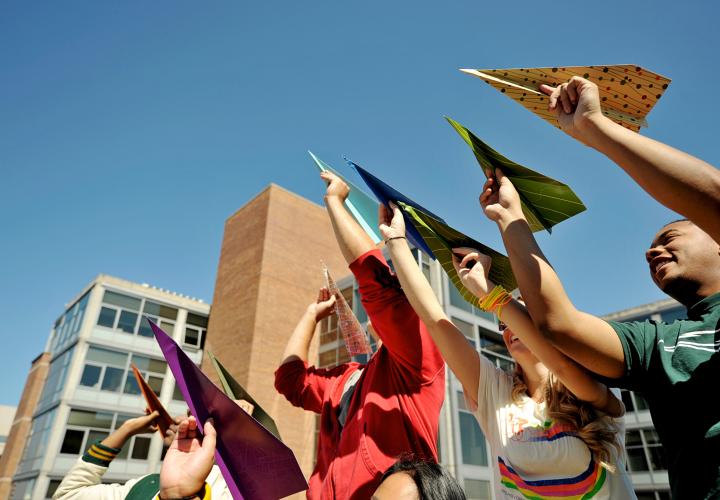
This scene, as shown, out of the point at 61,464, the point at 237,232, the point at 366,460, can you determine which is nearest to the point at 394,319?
the point at 366,460

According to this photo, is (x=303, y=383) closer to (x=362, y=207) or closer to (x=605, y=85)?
(x=362, y=207)

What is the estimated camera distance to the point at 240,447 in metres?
1.56

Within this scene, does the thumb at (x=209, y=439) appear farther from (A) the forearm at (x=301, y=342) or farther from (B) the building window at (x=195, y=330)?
(B) the building window at (x=195, y=330)

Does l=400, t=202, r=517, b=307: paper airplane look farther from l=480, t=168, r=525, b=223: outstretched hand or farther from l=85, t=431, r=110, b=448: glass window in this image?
l=85, t=431, r=110, b=448: glass window

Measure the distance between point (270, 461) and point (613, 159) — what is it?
51.4 inches

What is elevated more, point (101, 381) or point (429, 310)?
point (101, 381)

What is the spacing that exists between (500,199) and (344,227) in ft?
2.13

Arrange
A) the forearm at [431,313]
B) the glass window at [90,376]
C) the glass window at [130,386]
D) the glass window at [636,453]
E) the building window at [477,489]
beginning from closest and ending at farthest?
the forearm at [431,313] → the building window at [477,489] → the glass window at [636,453] → the glass window at [90,376] → the glass window at [130,386]

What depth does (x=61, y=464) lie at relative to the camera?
61.1ft

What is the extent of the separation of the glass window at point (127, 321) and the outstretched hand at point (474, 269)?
23.6 meters

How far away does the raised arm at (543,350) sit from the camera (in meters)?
1.16

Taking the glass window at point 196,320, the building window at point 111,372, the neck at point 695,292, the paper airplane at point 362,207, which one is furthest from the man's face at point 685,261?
the glass window at point 196,320

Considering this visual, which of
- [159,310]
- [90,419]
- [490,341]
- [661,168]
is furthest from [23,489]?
[661,168]

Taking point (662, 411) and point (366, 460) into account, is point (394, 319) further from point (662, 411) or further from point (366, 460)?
point (662, 411)
